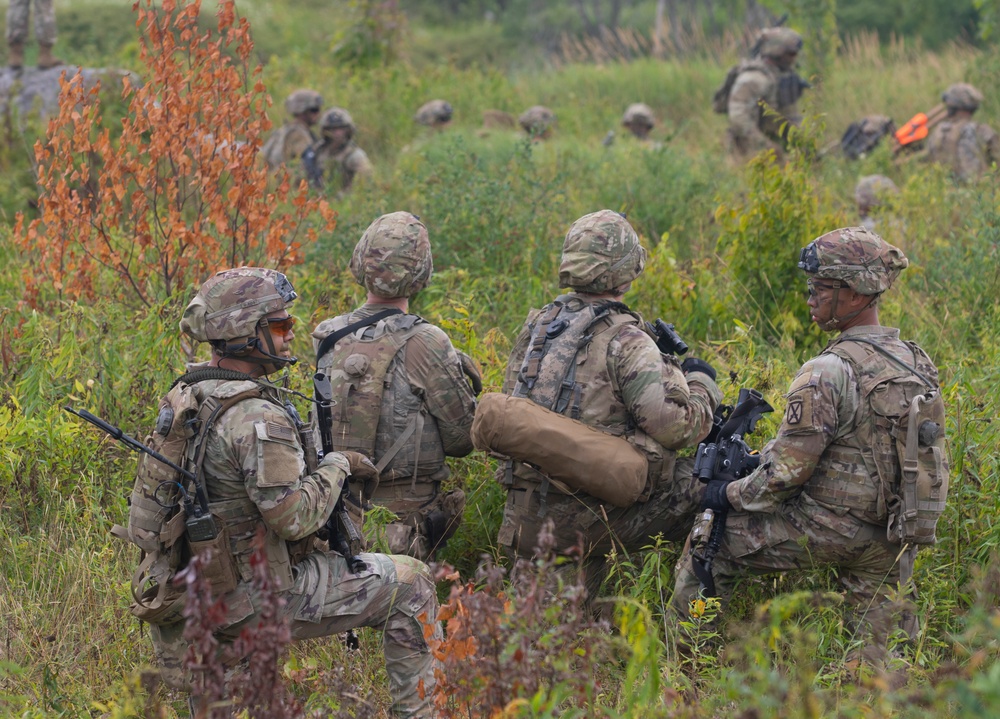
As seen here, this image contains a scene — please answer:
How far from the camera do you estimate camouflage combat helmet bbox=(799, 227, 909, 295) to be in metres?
3.91

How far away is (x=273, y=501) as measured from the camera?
3.36 metres

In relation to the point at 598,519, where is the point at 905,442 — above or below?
above

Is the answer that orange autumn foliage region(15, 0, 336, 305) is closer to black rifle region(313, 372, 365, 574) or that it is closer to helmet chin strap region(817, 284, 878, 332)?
black rifle region(313, 372, 365, 574)

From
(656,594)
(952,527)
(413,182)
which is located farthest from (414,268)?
(413,182)

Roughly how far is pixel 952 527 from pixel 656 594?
4.19 ft

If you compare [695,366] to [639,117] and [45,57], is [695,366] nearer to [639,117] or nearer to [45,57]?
[639,117]

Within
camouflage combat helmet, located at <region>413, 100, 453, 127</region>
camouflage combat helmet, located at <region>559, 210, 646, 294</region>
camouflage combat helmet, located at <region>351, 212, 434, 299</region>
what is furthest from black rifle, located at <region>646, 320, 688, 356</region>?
camouflage combat helmet, located at <region>413, 100, 453, 127</region>

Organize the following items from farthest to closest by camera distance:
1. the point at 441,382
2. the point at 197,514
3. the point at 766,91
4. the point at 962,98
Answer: the point at 766,91 < the point at 962,98 < the point at 441,382 < the point at 197,514

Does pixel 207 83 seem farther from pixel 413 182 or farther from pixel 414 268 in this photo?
pixel 413 182

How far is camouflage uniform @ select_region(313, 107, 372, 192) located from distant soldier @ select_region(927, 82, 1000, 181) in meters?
5.99

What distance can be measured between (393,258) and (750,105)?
772 centimetres

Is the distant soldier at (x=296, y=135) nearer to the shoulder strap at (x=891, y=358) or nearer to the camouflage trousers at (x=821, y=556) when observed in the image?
the camouflage trousers at (x=821, y=556)

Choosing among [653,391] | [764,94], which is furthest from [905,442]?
[764,94]

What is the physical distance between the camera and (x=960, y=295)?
6.50 m
